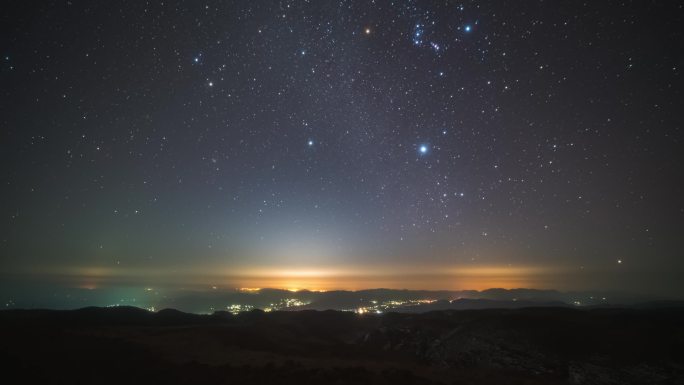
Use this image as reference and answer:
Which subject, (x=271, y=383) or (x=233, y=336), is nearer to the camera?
(x=271, y=383)

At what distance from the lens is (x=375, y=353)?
2516 cm

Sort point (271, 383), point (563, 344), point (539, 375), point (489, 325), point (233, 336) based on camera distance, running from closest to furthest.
Result: 1. point (271, 383)
2. point (539, 375)
3. point (563, 344)
4. point (489, 325)
5. point (233, 336)

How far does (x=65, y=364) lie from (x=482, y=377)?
23.0 m

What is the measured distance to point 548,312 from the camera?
2778cm

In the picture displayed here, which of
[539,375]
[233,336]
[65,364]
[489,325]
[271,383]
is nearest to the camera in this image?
[271,383]

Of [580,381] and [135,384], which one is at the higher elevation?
[135,384]

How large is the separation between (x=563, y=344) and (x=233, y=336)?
24.8m

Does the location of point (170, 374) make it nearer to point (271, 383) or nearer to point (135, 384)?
point (135, 384)

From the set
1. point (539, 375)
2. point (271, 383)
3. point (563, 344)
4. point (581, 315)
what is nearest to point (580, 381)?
point (539, 375)

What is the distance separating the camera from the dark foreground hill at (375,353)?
16.5 m

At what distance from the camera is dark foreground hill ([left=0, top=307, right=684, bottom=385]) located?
650 inches

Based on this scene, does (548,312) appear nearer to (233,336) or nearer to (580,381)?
(580,381)

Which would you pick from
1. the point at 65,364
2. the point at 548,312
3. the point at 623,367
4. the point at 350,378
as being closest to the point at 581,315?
the point at 548,312

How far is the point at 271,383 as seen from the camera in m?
15.6
